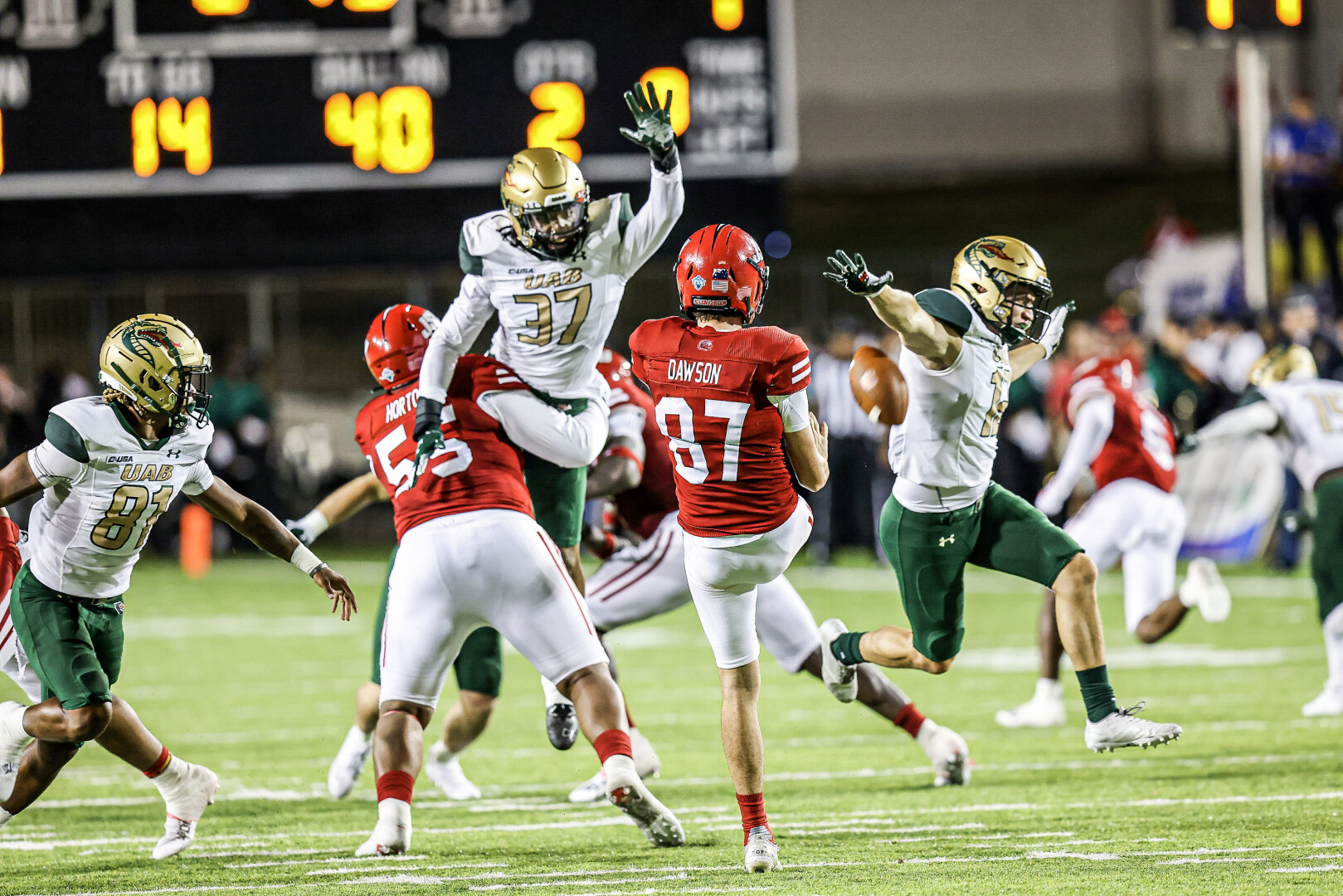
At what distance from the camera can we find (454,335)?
5.26 meters

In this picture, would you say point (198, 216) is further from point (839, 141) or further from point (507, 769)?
point (839, 141)

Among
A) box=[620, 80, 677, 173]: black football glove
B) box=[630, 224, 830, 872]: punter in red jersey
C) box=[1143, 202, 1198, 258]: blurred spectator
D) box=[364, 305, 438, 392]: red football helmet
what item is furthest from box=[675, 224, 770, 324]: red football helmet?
box=[1143, 202, 1198, 258]: blurred spectator

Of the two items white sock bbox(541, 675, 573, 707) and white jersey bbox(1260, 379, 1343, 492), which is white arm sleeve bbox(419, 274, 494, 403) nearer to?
white sock bbox(541, 675, 573, 707)

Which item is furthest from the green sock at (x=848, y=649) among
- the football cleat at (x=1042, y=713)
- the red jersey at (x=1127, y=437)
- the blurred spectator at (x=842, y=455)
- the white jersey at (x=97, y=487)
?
the blurred spectator at (x=842, y=455)

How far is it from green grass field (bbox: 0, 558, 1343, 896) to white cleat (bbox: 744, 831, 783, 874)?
0.23 ft

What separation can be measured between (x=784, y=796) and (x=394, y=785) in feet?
5.25

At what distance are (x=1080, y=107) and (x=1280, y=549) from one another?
11.3 metres

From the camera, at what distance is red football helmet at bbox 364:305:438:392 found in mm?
5512

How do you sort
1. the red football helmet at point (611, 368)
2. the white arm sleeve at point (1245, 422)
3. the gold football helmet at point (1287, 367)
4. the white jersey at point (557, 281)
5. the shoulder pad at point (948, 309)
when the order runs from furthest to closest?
the gold football helmet at point (1287, 367) → the white arm sleeve at point (1245, 422) → the red football helmet at point (611, 368) → the white jersey at point (557, 281) → the shoulder pad at point (948, 309)

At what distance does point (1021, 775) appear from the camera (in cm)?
615

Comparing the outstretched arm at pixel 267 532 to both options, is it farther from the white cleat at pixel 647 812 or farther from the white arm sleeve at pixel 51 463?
the white cleat at pixel 647 812

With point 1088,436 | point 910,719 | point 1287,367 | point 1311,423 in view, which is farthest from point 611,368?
point 1287,367

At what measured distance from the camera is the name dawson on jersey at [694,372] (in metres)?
4.61

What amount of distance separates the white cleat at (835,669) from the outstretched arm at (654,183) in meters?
1.35
